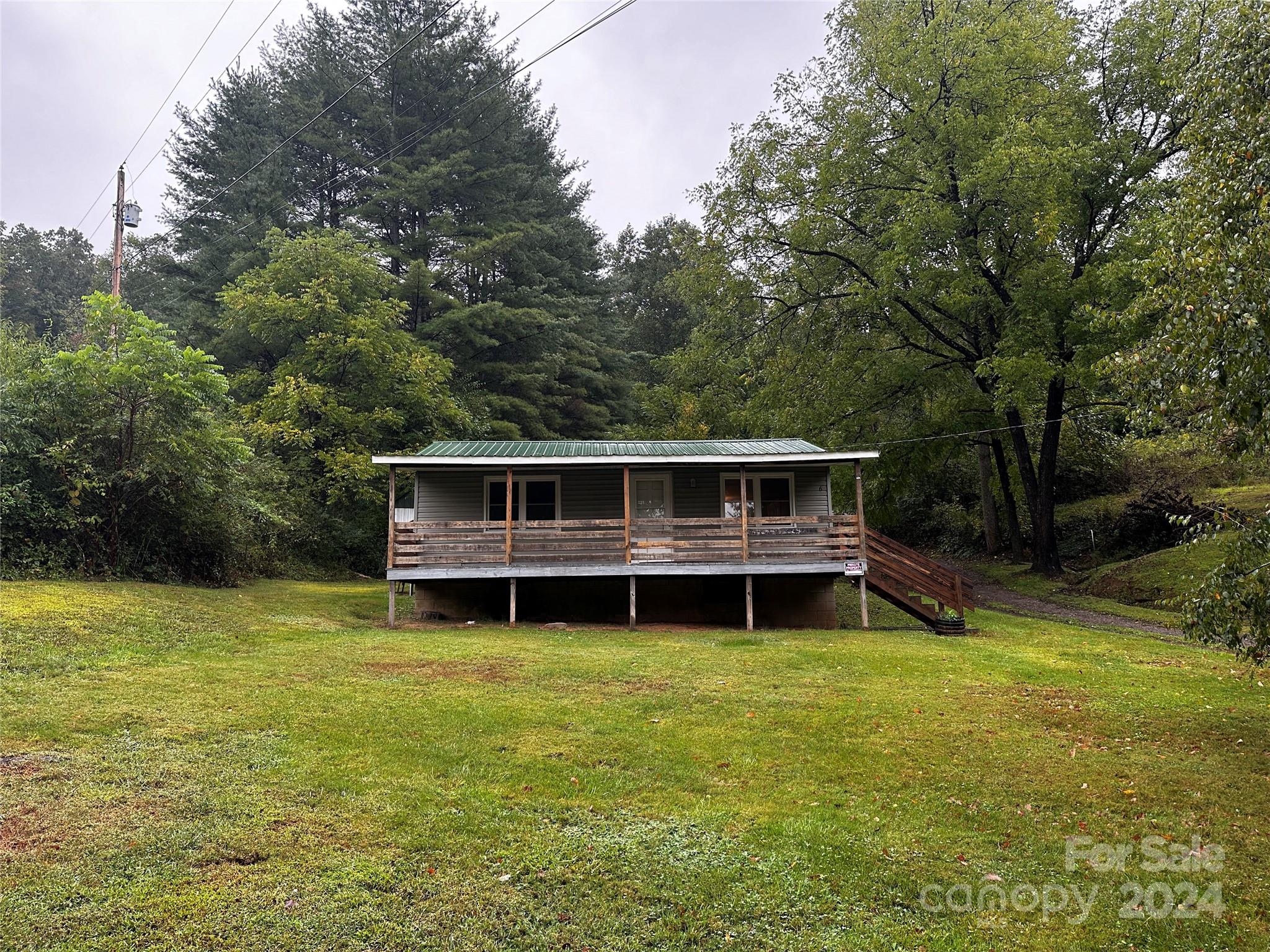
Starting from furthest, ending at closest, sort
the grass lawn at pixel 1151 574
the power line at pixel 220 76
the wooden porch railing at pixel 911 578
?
the grass lawn at pixel 1151 574
the wooden porch railing at pixel 911 578
the power line at pixel 220 76

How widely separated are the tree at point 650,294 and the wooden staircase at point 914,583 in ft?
90.7

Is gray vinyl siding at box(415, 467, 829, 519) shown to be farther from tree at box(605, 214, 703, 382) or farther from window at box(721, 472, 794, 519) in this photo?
tree at box(605, 214, 703, 382)

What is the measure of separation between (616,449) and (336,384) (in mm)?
14866

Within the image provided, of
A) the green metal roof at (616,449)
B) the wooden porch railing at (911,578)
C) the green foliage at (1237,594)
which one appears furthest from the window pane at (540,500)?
the green foliage at (1237,594)

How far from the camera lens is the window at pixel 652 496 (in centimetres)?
1761

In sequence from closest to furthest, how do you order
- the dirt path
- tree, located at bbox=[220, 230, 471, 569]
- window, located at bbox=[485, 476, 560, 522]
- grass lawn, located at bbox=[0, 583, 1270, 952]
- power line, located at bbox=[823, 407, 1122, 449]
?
grass lawn, located at bbox=[0, 583, 1270, 952]
the dirt path
window, located at bbox=[485, 476, 560, 522]
power line, located at bbox=[823, 407, 1122, 449]
tree, located at bbox=[220, 230, 471, 569]

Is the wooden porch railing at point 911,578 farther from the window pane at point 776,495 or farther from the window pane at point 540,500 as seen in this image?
the window pane at point 540,500

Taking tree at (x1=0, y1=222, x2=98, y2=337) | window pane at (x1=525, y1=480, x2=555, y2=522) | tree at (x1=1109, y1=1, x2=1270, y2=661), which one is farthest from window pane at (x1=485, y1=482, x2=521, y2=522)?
tree at (x1=0, y1=222, x2=98, y2=337)

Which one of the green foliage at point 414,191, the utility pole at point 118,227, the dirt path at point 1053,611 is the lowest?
the dirt path at point 1053,611

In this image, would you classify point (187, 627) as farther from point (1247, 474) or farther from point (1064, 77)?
point (1247, 474)

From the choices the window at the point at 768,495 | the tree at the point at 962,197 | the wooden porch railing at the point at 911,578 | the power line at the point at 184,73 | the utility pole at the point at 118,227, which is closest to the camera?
the power line at the point at 184,73

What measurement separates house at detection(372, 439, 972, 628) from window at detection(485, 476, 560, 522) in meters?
0.03

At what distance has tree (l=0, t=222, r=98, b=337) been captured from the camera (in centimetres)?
4962

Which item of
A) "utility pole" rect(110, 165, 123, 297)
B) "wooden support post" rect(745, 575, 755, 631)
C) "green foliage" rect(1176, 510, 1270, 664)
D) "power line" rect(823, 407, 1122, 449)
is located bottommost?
"wooden support post" rect(745, 575, 755, 631)
